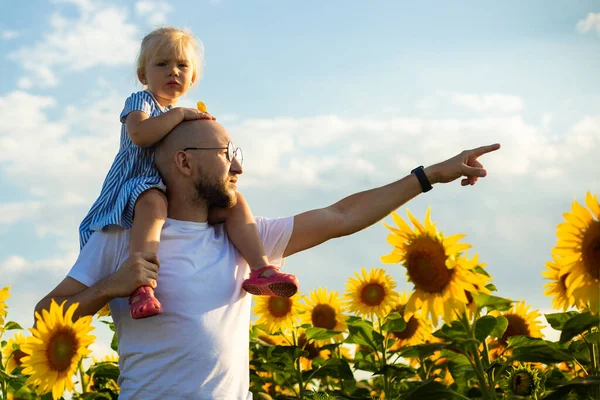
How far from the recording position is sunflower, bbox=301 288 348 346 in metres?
5.18

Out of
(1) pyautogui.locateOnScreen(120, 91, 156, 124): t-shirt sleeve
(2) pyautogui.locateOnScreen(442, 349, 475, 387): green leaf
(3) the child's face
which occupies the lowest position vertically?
(2) pyautogui.locateOnScreen(442, 349, 475, 387): green leaf

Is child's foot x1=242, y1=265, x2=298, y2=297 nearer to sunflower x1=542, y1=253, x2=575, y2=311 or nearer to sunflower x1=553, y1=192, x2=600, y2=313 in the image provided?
sunflower x1=553, y1=192, x2=600, y2=313

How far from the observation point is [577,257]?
116 inches

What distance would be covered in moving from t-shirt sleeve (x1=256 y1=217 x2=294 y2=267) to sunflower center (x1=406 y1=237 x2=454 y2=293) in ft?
2.85

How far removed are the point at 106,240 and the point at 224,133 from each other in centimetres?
77

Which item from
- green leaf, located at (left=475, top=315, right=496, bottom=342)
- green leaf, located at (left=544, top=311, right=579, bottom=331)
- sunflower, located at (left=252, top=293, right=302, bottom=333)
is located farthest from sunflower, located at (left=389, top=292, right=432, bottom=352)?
green leaf, located at (left=475, top=315, right=496, bottom=342)

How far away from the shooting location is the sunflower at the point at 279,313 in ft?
16.6

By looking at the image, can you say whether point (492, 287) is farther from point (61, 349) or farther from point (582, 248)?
point (61, 349)

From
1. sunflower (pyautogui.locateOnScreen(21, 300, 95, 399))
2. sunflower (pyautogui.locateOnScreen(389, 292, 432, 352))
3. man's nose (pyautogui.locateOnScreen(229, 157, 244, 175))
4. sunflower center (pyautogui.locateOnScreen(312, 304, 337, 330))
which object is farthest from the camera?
sunflower center (pyautogui.locateOnScreen(312, 304, 337, 330))

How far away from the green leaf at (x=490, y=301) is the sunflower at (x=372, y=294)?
1485 millimetres

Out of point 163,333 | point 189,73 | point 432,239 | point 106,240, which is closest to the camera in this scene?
point 432,239

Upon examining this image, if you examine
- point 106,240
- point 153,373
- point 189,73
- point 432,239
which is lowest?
point 153,373

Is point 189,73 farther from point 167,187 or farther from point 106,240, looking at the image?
point 106,240

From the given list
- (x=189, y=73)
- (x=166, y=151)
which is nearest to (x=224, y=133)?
(x=166, y=151)
